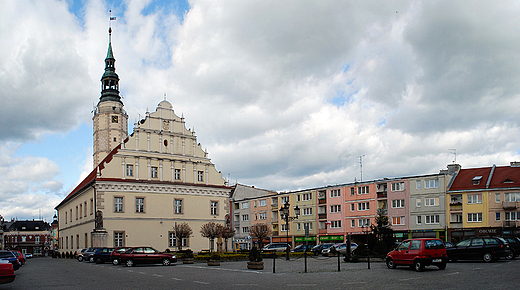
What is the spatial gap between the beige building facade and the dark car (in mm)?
33778

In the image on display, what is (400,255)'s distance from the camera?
75.2 feet

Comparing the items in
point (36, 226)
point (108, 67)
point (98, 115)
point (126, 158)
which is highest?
point (108, 67)

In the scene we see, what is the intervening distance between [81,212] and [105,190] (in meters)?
9.70

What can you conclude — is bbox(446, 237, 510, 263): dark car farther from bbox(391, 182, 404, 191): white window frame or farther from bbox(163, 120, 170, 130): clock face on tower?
bbox(391, 182, 404, 191): white window frame

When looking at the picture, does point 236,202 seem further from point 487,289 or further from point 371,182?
point 487,289

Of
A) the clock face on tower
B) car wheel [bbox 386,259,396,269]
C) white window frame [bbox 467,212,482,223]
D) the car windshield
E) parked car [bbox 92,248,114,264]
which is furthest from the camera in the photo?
A: white window frame [bbox 467,212,482,223]

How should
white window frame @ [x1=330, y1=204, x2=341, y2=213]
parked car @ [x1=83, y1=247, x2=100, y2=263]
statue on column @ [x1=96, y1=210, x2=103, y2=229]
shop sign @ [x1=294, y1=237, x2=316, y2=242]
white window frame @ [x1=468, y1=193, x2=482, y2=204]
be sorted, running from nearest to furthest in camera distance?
parked car @ [x1=83, y1=247, x2=100, y2=263], statue on column @ [x1=96, y1=210, x2=103, y2=229], white window frame @ [x1=468, y1=193, x2=482, y2=204], white window frame @ [x1=330, y1=204, x2=341, y2=213], shop sign @ [x1=294, y1=237, x2=316, y2=242]

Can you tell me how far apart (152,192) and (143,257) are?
21.4 metres

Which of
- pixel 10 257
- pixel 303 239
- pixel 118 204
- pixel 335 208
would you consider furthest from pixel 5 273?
pixel 303 239

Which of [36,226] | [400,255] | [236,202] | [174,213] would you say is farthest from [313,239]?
[36,226]

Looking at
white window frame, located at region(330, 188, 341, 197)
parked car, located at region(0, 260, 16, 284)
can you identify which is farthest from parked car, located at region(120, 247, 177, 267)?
white window frame, located at region(330, 188, 341, 197)

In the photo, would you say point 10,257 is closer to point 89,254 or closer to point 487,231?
point 89,254

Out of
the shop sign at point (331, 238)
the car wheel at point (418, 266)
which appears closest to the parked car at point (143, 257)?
the car wheel at point (418, 266)

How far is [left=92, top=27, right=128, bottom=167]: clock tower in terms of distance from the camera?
78.2m
